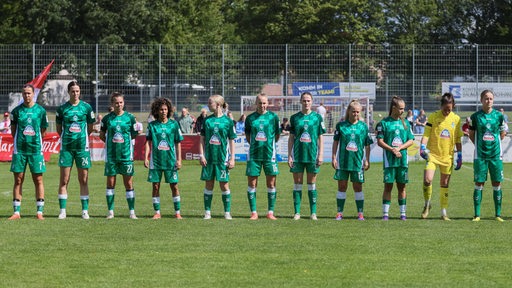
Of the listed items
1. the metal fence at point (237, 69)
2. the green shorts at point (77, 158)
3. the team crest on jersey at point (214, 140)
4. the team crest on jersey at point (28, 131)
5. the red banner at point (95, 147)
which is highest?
the metal fence at point (237, 69)

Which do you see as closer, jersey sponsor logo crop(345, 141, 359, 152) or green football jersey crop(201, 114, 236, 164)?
jersey sponsor logo crop(345, 141, 359, 152)

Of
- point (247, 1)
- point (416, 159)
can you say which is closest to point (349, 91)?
point (416, 159)

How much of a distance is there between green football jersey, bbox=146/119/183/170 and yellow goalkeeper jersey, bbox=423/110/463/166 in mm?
3929

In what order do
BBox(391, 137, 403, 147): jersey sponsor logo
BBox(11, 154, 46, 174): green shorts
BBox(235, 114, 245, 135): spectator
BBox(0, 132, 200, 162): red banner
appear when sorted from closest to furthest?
BBox(11, 154, 46, 174): green shorts, BBox(391, 137, 403, 147): jersey sponsor logo, BBox(0, 132, 200, 162): red banner, BBox(235, 114, 245, 135): spectator

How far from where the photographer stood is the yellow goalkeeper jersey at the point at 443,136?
1549 centimetres

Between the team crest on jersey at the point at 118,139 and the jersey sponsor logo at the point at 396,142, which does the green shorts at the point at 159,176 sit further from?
the jersey sponsor logo at the point at 396,142

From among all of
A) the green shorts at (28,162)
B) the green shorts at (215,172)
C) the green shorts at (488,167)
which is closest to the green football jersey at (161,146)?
the green shorts at (215,172)

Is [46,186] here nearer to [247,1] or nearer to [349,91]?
[349,91]

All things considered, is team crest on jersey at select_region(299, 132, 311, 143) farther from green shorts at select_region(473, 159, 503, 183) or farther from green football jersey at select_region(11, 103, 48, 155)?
green football jersey at select_region(11, 103, 48, 155)

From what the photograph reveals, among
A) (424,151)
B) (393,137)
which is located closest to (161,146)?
(393,137)

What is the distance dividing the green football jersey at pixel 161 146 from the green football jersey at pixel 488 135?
15.5ft

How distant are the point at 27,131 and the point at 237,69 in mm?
22548

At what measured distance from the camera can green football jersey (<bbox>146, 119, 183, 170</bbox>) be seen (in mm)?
15492

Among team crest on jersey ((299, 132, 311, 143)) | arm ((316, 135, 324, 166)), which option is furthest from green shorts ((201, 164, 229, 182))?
arm ((316, 135, 324, 166))
